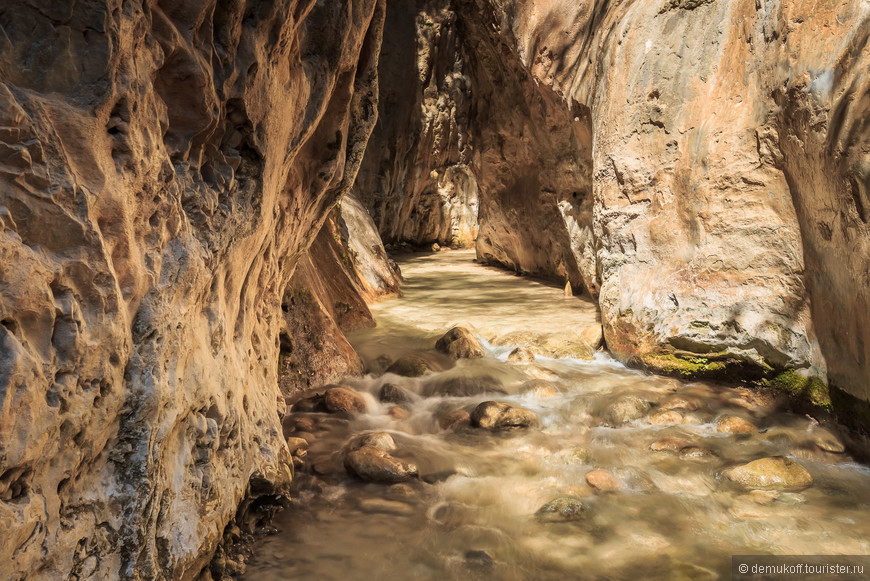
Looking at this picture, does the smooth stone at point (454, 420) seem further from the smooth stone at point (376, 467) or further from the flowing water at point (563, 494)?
the smooth stone at point (376, 467)

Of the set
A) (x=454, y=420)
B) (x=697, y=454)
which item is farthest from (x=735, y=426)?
(x=454, y=420)

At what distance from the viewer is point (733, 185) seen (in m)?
5.08

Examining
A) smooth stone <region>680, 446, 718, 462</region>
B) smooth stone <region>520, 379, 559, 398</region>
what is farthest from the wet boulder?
smooth stone <region>680, 446, 718, 462</region>

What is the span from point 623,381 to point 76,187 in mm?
4732

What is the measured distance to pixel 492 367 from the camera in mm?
5820

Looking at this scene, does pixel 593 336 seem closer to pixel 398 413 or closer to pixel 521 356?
pixel 521 356

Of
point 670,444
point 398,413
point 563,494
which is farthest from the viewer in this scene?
point 398,413

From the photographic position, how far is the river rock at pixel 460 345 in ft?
20.4

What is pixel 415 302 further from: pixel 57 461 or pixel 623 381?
pixel 57 461

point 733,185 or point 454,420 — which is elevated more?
point 733,185

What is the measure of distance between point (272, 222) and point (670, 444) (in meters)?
2.82

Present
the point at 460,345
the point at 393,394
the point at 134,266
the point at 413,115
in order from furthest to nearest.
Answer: the point at 413,115, the point at 460,345, the point at 393,394, the point at 134,266

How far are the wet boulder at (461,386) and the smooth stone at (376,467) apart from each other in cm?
161

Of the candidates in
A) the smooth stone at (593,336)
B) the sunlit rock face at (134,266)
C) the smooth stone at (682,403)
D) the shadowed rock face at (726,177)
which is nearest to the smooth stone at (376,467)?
the sunlit rock face at (134,266)
